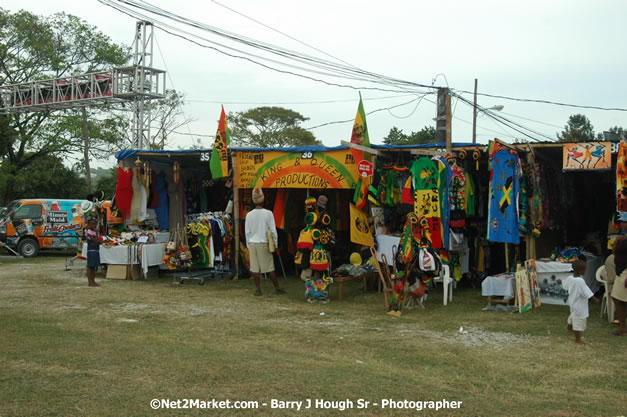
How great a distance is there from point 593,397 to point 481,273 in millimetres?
6735

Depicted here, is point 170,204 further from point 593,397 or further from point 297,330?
point 593,397

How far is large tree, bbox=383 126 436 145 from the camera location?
3681 cm

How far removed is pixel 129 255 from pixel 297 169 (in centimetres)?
414

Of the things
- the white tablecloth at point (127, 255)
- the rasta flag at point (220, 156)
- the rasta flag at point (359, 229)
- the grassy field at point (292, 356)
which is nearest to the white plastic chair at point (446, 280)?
the grassy field at point (292, 356)

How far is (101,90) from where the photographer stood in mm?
21484

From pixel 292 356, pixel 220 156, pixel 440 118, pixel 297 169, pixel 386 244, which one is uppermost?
pixel 440 118

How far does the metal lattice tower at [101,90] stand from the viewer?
21.0 m

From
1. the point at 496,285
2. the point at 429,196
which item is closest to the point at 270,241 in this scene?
the point at 429,196

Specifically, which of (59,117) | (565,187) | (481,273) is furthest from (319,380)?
(59,117)

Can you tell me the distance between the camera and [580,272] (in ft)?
23.0

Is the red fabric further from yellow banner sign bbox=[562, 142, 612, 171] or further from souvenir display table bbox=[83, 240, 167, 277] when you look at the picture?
yellow banner sign bbox=[562, 142, 612, 171]

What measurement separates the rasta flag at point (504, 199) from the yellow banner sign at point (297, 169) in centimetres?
277

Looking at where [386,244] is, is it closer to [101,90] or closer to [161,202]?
[161,202]

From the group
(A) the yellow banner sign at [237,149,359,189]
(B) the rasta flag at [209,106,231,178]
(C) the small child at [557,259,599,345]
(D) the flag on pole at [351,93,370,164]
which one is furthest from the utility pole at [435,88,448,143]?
(C) the small child at [557,259,599,345]
